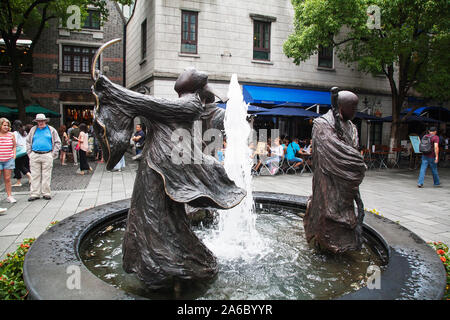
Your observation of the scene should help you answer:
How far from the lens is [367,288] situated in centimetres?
219

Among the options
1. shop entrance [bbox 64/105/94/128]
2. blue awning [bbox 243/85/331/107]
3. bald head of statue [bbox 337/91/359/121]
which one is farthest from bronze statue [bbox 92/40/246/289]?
shop entrance [bbox 64/105/94/128]

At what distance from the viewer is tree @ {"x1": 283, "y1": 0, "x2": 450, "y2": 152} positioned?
10744mm

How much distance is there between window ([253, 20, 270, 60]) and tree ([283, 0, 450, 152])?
2467 millimetres

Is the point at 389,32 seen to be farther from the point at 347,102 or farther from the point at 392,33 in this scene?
the point at 347,102

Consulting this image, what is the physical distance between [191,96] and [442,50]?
43.8 feet

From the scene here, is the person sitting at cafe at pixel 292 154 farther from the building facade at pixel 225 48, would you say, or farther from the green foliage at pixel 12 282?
the green foliage at pixel 12 282

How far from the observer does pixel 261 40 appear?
1553cm

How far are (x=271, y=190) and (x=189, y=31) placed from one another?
31.0ft

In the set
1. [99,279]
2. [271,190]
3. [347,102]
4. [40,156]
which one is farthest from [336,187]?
[40,156]

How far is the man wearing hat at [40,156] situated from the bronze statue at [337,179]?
20.2ft

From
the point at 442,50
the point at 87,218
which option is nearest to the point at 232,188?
the point at 87,218

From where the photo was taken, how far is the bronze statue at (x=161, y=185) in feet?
7.81

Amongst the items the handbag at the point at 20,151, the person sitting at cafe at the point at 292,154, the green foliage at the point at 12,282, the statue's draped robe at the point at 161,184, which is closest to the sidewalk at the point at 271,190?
the person sitting at cafe at the point at 292,154

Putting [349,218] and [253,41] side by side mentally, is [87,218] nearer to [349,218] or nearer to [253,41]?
[349,218]
